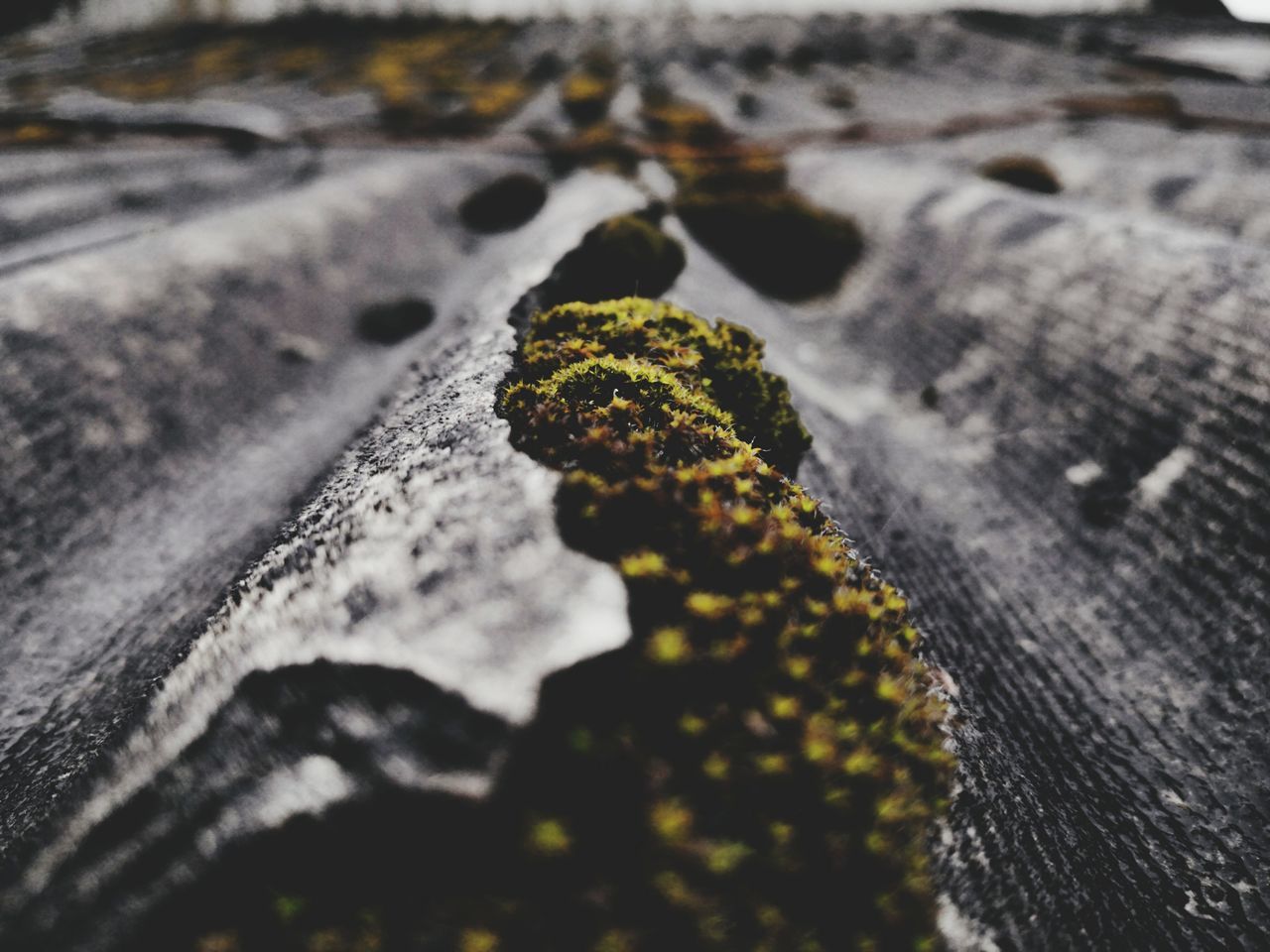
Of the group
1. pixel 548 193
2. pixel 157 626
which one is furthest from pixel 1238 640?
pixel 548 193

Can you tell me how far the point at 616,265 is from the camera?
8352 mm

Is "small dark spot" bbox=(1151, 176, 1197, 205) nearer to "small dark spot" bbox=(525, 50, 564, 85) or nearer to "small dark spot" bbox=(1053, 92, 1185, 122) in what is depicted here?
"small dark spot" bbox=(1053, 92, 1185, 122)

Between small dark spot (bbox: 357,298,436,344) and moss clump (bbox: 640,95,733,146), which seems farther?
moss clump (bbox: 640,95,733,146)

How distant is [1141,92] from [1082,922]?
32665mm

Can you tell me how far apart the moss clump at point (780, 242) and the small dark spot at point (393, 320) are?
6.54 m

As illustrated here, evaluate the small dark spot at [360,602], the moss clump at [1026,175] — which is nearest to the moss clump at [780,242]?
the moss clump at [1026,175]

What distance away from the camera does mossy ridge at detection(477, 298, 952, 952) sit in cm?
258

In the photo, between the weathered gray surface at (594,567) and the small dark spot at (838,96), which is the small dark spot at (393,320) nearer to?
the weathered gray surface at (594,567)

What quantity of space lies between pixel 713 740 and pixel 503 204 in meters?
15.8

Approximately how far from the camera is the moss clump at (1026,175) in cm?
1446

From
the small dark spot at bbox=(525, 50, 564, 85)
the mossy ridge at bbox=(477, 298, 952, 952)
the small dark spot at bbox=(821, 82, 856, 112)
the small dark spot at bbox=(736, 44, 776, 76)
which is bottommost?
the small dark spot at bbox=(525, 50, 564, 85)

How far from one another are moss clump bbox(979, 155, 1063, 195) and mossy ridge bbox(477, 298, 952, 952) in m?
15.2

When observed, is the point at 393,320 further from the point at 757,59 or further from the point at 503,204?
the point at 757,59

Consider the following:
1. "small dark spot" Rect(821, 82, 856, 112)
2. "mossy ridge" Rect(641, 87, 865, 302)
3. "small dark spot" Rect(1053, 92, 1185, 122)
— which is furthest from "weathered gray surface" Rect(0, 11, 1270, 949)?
"small dark spot" Rect(821, 82, 856, 112)
